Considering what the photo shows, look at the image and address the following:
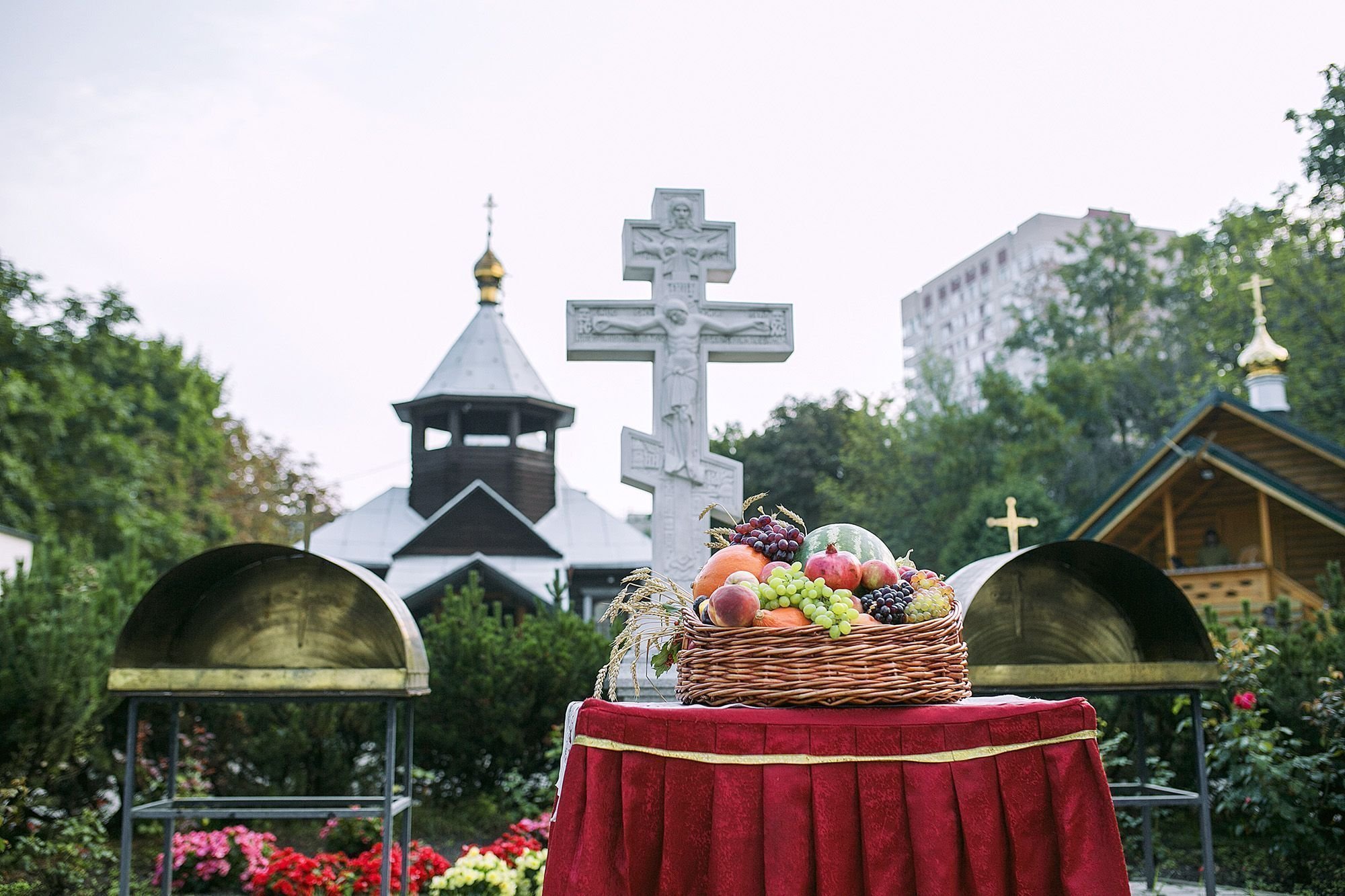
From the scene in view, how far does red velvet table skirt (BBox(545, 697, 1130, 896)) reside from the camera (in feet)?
8.54

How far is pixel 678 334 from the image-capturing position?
731cm

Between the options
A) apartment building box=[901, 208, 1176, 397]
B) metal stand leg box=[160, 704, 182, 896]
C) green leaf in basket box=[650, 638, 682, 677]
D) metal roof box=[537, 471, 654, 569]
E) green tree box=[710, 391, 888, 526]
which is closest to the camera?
green leaf in basket box=[650, 638, 682, 677]

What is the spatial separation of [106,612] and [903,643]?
7821 mm

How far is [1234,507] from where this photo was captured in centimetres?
1945

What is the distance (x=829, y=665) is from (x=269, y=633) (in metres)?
4.11

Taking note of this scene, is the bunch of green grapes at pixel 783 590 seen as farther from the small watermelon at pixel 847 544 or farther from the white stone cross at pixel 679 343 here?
the white stone cross at pixel 679 343

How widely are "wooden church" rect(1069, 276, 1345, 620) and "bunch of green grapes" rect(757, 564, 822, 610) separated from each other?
15507 millimetres

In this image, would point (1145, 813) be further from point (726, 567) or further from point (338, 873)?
point (338, 873)

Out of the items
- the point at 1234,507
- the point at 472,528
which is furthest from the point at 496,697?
the point at 472,528

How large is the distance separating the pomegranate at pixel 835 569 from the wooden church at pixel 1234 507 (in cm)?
1538

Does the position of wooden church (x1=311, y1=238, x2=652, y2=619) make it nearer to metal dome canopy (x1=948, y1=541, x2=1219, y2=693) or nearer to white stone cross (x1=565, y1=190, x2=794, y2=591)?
white stone cross (x1=565, y1=190, x2=794, y2=591)

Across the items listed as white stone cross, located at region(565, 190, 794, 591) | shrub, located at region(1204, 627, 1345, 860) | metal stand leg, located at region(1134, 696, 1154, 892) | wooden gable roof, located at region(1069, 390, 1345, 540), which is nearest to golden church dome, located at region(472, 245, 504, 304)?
wooden gable roof, located at region(1069, 390, 1345, 540)

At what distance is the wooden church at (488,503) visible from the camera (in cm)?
2734

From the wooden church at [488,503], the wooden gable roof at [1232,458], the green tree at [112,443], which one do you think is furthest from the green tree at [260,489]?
the wooden gable roof at [1232,458]
